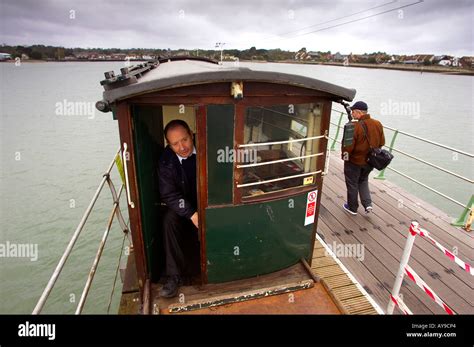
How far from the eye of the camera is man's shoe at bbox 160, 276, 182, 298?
12.0ft

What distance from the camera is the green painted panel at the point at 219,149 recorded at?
3.12 m

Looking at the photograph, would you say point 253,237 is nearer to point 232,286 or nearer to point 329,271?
point 232,286

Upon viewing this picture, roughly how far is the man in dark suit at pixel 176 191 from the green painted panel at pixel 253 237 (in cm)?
36

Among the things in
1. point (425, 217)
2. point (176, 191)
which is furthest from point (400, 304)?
point (425, 217)

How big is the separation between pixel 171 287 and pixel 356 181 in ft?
12.6

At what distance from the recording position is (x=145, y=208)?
11.7ft

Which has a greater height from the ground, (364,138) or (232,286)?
(364,138)

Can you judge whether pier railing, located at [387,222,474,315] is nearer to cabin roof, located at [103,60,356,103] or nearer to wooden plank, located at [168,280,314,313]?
wooden plank, located at [168,280,314,313]

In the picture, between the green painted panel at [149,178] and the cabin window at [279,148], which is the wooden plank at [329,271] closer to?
the cabin window at [279,148]

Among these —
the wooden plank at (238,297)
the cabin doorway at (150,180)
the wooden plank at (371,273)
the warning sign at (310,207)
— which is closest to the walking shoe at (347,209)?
the wooden plank at (371,273)

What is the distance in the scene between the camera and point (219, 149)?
3.23 metres
